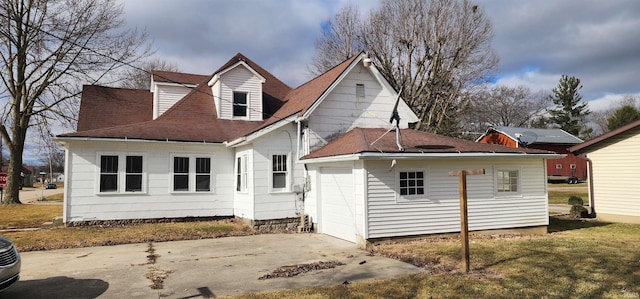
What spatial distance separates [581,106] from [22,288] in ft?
209

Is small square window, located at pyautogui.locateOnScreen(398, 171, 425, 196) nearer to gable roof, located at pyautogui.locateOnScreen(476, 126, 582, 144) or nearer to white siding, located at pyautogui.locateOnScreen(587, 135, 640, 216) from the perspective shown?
white siding, located at pyautogui.locateOnScreen(587, 135, 640, 216)

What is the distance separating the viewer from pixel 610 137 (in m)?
15.4

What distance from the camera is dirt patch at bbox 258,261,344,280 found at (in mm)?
7564

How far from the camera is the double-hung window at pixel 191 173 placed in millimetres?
15195

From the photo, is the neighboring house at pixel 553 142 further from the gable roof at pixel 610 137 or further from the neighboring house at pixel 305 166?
the neighboring house at pixel 305 166

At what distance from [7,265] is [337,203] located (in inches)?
321

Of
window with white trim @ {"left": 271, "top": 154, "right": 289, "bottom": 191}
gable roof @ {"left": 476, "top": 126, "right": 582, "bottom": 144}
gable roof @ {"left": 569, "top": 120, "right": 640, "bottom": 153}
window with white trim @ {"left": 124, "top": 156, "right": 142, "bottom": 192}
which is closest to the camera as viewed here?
window with white trim @ {"left": 271, "top": 154, "right": 289, "bottom": 191}

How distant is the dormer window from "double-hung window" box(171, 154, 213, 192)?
128 inches

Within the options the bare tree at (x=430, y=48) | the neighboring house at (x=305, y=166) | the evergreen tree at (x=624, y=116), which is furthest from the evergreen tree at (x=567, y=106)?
the neighboring house at (x=305, y=166)

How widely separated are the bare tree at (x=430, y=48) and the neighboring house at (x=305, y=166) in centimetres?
1179

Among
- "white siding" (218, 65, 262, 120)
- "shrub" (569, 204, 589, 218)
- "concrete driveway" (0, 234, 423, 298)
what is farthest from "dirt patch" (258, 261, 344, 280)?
"shrub" (569, 204, 589, 218)

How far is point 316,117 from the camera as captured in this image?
14.1 meters

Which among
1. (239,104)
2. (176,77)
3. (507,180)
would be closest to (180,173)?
(239,104)

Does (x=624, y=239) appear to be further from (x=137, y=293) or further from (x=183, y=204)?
(x=183, y=204)
